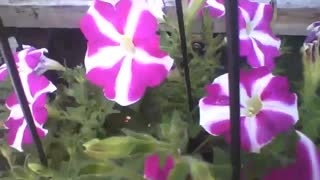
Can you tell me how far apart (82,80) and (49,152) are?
0.08 metres

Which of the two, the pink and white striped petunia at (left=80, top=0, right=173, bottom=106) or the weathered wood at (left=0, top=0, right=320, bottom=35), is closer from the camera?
the pink and white striped petunia at (left=80, top=0, right=173, bottom=106)

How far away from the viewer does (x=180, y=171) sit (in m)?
0.50

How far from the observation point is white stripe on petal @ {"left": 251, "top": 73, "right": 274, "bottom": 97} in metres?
0.56

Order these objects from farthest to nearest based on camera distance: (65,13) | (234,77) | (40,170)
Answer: (65,13), (40,170), (234,77)

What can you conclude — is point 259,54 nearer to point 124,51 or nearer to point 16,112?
point 124,51

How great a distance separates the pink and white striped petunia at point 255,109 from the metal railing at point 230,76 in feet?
0.11

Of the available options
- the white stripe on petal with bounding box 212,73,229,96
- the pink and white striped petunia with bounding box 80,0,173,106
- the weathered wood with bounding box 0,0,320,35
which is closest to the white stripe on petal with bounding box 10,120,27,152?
the pink and white striped petunia with bounding box 80,0,173,106

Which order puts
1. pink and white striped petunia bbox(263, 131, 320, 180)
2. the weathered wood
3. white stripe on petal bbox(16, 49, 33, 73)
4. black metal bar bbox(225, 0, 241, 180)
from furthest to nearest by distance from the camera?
the weathered wood, white stripe on petal bbox(16, 49, 33, 73), pink and white striped petunia bbox(263, 131, 320, 180), black metal bar bbox(225, 0, 241, 180)

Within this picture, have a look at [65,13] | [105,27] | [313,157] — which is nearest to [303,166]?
[313,157]

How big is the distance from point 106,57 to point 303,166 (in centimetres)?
20

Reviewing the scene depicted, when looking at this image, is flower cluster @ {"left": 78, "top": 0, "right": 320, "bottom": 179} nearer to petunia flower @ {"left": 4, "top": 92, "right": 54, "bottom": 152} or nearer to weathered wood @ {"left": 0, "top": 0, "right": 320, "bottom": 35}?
petunia flower @ {"left": 4, "top": 92, "right": 54, "bottom": 152}

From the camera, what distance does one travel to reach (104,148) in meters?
0.50

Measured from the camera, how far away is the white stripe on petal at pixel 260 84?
56 cm

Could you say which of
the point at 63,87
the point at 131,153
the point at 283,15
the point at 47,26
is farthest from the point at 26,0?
the point at 131,153
